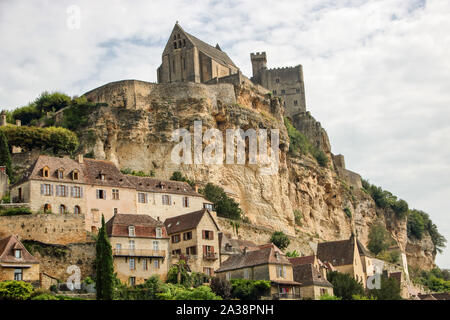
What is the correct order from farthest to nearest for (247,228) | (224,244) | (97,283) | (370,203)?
(370,203) < (247,228) < (224,244) < (97,283)

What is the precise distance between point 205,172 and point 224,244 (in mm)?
→ 17263

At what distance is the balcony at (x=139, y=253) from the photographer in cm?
5653

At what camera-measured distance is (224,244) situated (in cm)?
6475

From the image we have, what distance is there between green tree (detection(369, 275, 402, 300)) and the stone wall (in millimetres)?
25815

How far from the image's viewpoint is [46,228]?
188 ft

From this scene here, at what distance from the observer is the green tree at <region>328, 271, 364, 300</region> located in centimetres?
6238

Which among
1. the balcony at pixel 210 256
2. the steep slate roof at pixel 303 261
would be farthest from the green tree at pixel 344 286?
the balcony at pixel 210 256

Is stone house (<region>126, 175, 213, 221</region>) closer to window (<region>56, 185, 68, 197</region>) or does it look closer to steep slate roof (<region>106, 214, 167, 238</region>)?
steep slate roof (<region>106, 214, 167, 238</region>)

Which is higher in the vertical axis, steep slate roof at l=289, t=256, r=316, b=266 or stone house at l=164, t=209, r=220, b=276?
stone house at l=164, t=209, r=220, b=276

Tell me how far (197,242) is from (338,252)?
1848 cm

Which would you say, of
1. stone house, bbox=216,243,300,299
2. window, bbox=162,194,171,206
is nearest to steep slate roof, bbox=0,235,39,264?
stone house, bbox=216,243,300,299

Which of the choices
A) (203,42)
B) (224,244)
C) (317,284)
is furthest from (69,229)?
(203,42)

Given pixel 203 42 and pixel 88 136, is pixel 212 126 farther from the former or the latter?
pixel 203 42

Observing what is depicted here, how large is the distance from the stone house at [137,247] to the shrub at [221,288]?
164 inches
